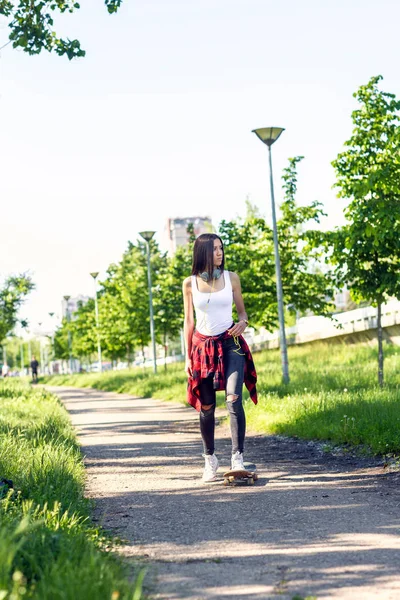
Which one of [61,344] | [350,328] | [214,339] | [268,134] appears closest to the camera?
[214,339]

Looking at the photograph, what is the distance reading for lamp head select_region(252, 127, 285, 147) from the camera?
55.0 ft

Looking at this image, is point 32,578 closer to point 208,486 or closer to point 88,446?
point 208,486

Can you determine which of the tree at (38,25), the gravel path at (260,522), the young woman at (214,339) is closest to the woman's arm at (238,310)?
the young woman at (214,339)

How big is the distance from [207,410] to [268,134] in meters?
10.7

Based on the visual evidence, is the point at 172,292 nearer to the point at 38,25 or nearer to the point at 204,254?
the point at 38,25

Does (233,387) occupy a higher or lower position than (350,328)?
lower

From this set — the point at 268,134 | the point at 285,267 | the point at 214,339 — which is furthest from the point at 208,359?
the point at 285,267

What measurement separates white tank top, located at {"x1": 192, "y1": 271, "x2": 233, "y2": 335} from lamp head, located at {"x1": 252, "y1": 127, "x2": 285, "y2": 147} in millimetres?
10351

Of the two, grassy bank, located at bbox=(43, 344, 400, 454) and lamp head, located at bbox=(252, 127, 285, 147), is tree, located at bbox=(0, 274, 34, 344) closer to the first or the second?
grassy bank, located at bbox=(43, 344, 400, 454)

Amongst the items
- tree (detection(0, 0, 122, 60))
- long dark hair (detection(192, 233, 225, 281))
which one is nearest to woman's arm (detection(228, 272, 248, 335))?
long dark hair (detection(192, 233, 225, 281))

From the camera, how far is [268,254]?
24344mm

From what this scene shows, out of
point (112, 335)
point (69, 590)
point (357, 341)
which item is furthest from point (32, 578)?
point (112, 335)

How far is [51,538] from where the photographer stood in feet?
13.1

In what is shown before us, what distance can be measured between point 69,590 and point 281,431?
7.67m
